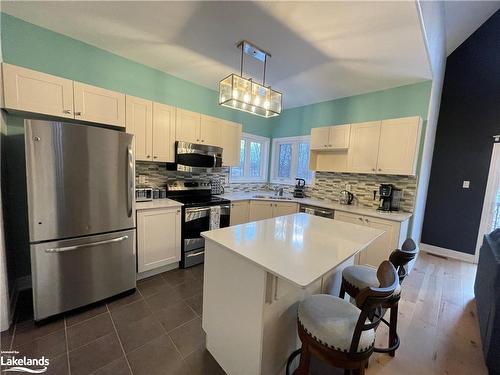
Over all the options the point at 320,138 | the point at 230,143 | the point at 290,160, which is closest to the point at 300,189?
the point at 290,160

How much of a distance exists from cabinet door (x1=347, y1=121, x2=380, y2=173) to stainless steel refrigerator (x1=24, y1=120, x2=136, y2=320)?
2.99 metres

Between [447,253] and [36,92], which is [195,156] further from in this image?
[447,253]

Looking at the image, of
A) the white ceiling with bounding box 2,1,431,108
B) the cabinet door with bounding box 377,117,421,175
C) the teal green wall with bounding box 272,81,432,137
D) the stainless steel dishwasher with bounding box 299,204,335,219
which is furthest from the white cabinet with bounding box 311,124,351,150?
the stainless steel dishwasher with bounding box 299,204,335,219

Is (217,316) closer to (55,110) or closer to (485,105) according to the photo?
(55,110)

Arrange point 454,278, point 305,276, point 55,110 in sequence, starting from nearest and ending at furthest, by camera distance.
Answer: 1. point 305,276
2. point 55,110
3. point 454,278

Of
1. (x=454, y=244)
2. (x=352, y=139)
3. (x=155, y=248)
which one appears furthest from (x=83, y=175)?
(x=454, y=244)

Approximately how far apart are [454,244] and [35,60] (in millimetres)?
6295

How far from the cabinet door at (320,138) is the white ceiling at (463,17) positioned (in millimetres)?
2022

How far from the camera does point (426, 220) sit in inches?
150

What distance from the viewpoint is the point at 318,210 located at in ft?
10.7

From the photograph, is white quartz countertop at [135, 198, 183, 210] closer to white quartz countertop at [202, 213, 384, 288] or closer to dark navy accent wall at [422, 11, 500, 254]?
white quartz countertop at [202, 213, 384, 288]

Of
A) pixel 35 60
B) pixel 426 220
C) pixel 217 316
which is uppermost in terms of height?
pixel 35 60

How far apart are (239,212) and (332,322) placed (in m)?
2.50

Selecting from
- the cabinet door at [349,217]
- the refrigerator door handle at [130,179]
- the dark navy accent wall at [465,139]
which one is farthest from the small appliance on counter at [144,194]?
the dark navy accent wall at [465,139]
